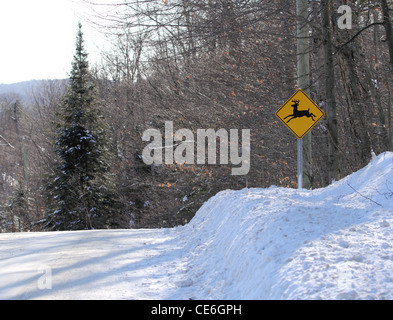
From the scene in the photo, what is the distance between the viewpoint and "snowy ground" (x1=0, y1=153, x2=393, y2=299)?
3922 mm

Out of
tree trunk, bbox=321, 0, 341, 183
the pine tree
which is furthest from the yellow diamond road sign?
the pine tree

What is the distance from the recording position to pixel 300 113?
34.6ft

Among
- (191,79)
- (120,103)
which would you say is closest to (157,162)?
(191,79)

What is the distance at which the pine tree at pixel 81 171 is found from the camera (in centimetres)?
2630

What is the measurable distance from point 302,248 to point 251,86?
553 inches

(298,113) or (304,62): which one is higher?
(304,62)

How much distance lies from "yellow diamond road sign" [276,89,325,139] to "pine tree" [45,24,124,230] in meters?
17.5

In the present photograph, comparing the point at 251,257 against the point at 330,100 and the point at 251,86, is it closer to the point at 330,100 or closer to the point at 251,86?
the point at 330,100

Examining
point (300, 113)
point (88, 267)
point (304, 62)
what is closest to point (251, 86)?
point (304, 62)

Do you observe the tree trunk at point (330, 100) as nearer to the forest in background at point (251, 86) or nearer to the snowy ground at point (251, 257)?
the forest in background at point (251, 86)

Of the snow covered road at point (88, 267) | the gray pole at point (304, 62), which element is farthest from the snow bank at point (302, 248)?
the gray pole at point (304, 62)

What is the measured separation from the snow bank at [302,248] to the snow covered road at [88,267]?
50cm

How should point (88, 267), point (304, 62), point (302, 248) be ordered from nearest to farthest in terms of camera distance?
point (302, 248) < point (88, 267) < point (304, 62)

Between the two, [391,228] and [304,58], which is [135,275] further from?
[304,58]
